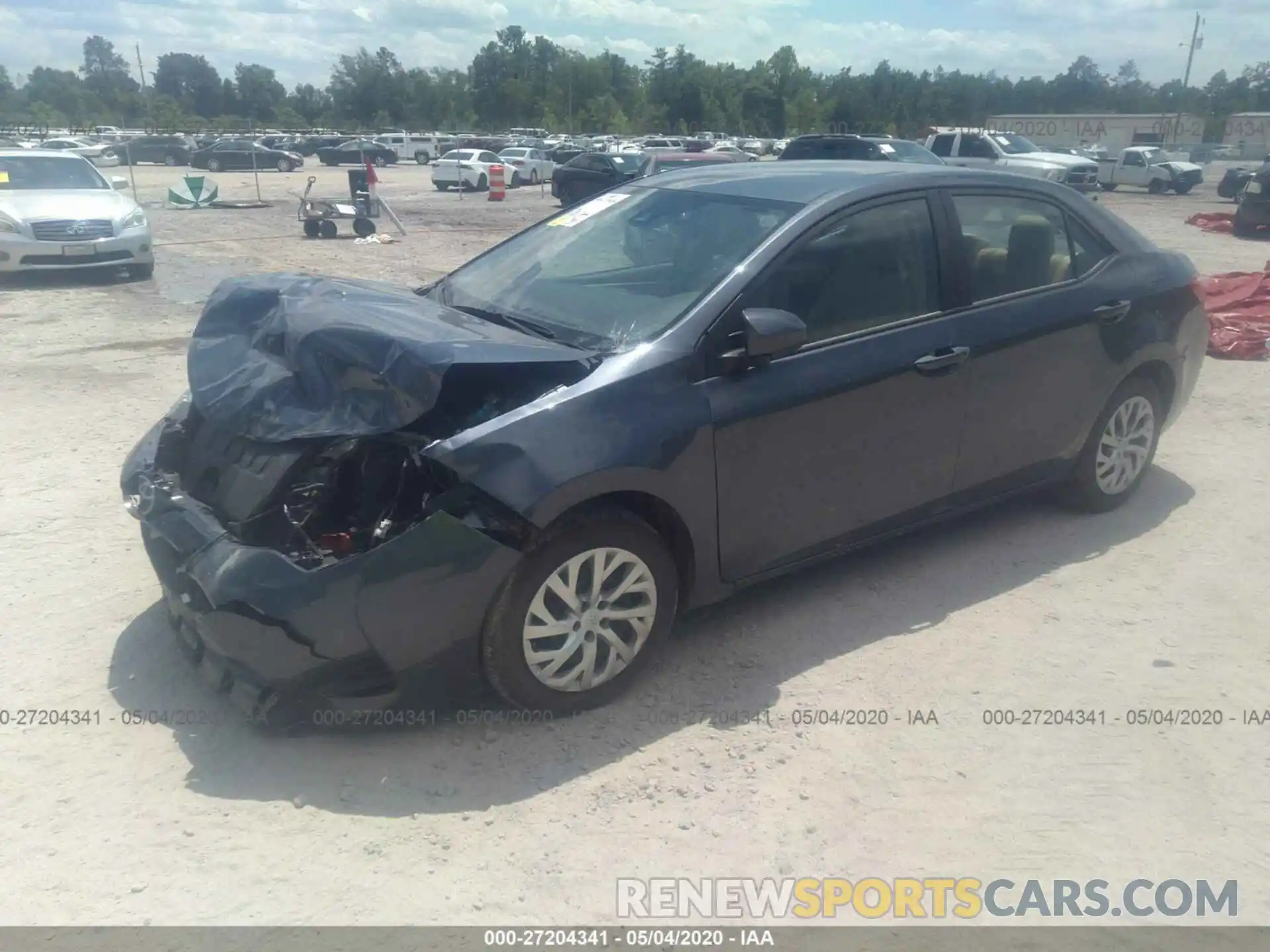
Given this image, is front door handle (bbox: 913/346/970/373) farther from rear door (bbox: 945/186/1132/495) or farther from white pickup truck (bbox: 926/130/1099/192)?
white pickup truck (bbox: 926/130/1099/192)

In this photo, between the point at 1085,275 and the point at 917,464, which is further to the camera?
the point at 1085,275

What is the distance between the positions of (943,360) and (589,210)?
1729mm

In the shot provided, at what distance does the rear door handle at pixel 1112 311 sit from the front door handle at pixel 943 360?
954 mm

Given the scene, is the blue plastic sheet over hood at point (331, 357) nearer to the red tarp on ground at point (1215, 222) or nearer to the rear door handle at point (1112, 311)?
the rear door handle at point (1112, 311)

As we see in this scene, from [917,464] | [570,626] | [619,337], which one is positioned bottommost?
[570,626]

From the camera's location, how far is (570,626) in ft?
11.3

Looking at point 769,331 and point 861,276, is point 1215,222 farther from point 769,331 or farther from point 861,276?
point 769,331

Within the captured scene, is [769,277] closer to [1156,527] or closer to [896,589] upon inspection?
[896,589]

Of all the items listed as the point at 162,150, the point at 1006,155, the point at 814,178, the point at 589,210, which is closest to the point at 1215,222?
the point at 1006,155

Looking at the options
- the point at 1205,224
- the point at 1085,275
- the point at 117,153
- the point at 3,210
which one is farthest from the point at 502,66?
the point at 1085,275

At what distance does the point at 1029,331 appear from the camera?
15.0ft

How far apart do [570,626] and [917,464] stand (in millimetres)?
1699

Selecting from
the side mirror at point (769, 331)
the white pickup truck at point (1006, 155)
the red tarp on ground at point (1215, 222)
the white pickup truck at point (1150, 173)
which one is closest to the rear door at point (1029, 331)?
the side mirror at point (769, 331)

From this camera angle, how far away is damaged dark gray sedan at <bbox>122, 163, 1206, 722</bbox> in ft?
10.5
